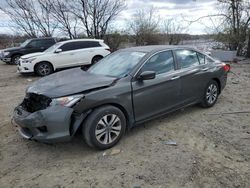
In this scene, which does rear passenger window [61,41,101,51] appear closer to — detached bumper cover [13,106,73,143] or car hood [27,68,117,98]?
car hood [27,68,117,98]

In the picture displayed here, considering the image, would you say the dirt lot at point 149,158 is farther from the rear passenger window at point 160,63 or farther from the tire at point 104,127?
the rear passenger window at point 160,63

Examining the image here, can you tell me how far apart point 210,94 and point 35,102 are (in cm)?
360

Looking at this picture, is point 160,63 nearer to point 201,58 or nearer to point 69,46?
point 201,58

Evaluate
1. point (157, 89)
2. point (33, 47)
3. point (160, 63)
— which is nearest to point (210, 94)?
point (160, 63)

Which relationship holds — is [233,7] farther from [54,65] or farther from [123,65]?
[123,65]

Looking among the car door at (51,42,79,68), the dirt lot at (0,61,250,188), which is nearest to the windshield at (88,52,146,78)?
the dirt lot at (0,61,250,188)

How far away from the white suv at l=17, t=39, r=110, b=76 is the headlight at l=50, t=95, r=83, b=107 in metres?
7.65

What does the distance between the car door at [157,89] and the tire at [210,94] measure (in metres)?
0.97

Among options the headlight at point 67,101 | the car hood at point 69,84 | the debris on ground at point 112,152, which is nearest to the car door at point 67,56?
the car hood at point 69,84

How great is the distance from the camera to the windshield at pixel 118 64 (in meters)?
4.34

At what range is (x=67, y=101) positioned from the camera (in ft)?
11.6

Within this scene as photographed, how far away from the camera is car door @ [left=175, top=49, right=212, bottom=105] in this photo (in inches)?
192

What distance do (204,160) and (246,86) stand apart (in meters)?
4.79

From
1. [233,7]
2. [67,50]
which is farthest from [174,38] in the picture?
[67,50]
